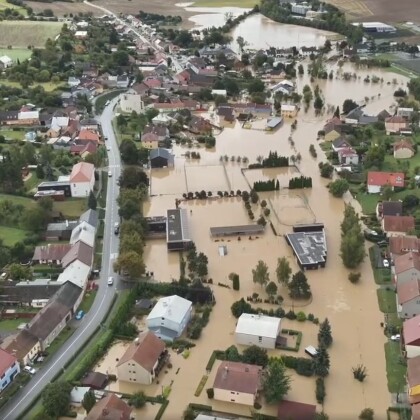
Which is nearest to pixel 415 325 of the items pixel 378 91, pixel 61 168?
pixel 61 168

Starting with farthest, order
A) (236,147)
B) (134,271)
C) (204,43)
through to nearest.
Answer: (204,43), (236,147), (134,271)

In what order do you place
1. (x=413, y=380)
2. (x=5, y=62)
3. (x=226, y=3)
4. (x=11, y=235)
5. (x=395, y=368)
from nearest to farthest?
(x=413, y=380) → (x=395, y=368) → (x=11, y=235) → (x=5, y=62) → (x=226, y=3)

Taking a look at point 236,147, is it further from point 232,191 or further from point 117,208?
point 117,208

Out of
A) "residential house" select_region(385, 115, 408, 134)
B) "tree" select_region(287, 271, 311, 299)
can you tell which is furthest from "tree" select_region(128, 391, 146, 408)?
"residential house" select_region(385, 115, 408, 134)

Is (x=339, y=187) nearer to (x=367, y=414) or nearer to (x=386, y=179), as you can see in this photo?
(x=386, y=179)

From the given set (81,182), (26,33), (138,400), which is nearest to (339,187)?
(81,182)

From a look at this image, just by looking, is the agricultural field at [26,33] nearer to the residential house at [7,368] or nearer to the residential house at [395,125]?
the residential house at [395,125]

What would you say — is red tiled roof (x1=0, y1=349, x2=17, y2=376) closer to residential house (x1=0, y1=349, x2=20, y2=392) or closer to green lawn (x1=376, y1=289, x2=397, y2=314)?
residential house (x1=0, y1=349, x2=20, y2=392)

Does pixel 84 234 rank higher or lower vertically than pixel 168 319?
lower
